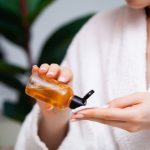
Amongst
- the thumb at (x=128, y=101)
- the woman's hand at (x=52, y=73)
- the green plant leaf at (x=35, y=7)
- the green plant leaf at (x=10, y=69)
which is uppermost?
the green plant leaf at (x=35, y=7)

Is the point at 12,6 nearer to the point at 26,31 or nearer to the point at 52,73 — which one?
the point at 26,31

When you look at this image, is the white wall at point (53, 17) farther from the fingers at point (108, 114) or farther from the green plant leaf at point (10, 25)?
the fingers at point (108, 114)

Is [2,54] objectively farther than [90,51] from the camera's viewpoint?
Yes

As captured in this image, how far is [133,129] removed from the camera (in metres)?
0.74

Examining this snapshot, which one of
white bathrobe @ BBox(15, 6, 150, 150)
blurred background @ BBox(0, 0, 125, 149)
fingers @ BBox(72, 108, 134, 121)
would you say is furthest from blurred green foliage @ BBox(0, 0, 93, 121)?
fingers @ BBox(72, 108, 134, 121)

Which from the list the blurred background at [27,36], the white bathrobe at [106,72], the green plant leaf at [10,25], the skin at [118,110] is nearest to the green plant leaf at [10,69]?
the blurred background at [27,36]

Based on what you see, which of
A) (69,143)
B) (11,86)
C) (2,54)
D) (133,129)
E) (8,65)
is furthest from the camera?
(2,54)

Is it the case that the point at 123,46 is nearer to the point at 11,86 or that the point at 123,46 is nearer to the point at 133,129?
the point at 133,129

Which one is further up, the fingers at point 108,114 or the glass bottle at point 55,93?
the glass bottle at point 55,93

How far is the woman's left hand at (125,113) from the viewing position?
696 millimetres

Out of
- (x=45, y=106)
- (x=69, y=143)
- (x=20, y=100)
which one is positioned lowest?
(x=20, y=100)

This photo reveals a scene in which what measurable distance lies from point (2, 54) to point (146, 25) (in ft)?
2.66

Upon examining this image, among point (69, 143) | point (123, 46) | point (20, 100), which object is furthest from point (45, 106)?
point (20, 100)

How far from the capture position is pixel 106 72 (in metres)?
0.94
